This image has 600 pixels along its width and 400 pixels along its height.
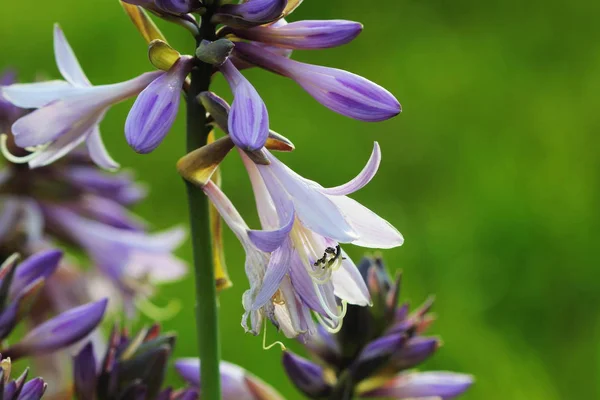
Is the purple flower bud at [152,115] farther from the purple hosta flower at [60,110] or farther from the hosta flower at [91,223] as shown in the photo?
the hosta flower at [91,223]

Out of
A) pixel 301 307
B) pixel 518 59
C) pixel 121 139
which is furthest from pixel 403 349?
pixel 518 59

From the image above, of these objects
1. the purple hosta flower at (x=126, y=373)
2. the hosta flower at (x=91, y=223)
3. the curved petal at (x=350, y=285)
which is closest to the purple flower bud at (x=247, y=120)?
the curved petal at (x=350, y=285)

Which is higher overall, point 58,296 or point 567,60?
point 567,60

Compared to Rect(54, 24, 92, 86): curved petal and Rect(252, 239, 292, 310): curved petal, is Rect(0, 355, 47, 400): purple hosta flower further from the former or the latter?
Rect(54, 24, 92, 86): curved petal

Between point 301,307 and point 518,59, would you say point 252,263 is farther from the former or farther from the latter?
point 518,59

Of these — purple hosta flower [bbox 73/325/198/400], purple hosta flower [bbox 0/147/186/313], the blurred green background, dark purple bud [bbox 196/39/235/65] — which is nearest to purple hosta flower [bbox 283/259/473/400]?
purple hosta flower [bbox 73/325/198/400]

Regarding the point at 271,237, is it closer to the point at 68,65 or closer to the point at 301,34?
the point at 301,34
